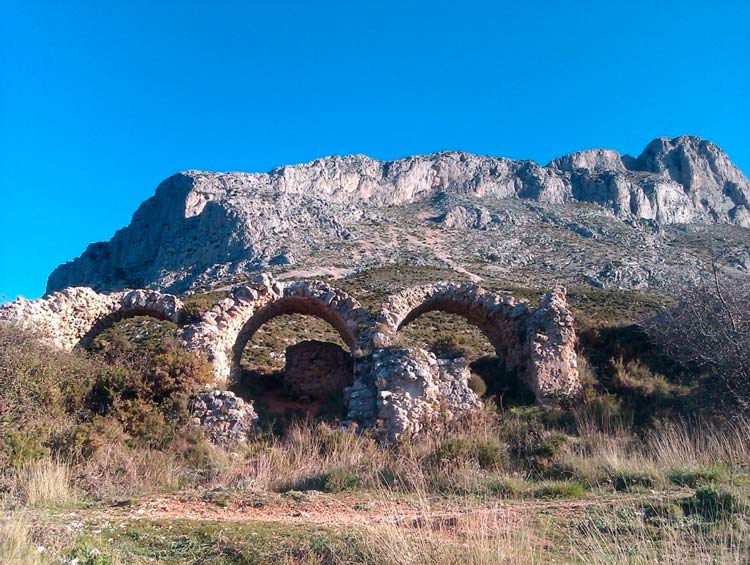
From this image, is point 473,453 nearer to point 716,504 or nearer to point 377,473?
point 377,473

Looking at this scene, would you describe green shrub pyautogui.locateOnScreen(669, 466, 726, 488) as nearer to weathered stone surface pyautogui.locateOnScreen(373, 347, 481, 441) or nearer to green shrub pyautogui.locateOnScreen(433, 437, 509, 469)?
green shrub pyautogui.locateOnScreen(433, 437, 509, 469)

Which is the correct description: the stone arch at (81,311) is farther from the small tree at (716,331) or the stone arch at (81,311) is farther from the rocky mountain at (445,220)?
the rocky mountain at (445,220)

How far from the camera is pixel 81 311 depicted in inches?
587

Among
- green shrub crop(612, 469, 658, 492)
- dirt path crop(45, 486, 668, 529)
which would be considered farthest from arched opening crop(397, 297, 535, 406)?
dirt path crop(45, 486, 668, 529)

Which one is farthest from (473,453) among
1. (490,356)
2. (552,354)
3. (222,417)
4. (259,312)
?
(490,356)

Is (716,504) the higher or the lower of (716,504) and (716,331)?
the lower

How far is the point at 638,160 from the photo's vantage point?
117 m

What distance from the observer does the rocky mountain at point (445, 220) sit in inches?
2132

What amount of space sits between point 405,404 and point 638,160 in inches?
4809

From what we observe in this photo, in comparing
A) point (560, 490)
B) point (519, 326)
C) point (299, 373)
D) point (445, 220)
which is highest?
point (445, 220)

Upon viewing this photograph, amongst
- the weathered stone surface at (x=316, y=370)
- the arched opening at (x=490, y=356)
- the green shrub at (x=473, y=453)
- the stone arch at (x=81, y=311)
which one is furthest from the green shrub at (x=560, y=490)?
the stone arch at (x=81, y=311)

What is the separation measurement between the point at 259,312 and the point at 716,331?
10848 millimetres

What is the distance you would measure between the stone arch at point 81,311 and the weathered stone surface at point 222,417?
3.65 meters

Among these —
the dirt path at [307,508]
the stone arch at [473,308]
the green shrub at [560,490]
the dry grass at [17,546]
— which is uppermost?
the stone arch at [473,308]
